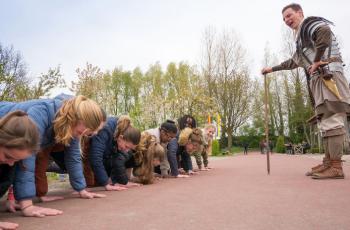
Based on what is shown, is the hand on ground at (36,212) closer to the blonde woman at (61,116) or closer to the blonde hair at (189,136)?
the blonde woman at (61,116)

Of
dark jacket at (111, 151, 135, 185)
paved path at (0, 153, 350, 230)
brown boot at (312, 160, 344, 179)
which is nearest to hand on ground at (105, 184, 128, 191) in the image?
dark jacket at (111, 151, 135, 185)

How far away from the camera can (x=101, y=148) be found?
409 cm

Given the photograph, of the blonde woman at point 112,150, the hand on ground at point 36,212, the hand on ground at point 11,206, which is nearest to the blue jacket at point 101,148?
the blonde woman at point 112,150

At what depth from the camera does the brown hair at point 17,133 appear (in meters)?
2.11

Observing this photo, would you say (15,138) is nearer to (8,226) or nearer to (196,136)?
(8,226)

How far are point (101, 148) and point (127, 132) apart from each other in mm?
336

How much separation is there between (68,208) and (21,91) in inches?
325

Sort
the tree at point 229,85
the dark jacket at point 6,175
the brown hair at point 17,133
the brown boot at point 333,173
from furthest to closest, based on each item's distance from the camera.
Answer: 1. the tree at point 229,85
2. the brown boot at point 333,173
3. the dark jacket at point 6,175
4. the brown hair at point 17,133

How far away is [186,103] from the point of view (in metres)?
32.7

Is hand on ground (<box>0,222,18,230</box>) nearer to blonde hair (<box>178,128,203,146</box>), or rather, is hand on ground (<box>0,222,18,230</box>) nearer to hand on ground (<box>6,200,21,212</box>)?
hand on ground (<box>6,200,21,212</box>)

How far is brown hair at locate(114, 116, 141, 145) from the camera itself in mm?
4191

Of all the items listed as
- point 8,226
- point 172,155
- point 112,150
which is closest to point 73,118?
point 8,226

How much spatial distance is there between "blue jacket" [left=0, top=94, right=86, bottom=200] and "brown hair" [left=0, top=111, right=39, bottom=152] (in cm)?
48

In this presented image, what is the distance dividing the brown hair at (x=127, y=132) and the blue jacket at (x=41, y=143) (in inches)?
33.2
